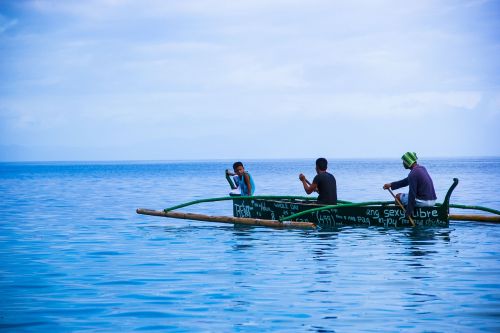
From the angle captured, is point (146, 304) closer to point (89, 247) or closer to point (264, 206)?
point (89, 247)

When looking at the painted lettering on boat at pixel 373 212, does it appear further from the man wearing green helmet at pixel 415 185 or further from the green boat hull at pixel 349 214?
the man wearing green helmet at pixel 415 185

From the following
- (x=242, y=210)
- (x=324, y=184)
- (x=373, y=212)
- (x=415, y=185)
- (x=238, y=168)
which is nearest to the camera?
(x=415, y=185)

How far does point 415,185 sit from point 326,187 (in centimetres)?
260

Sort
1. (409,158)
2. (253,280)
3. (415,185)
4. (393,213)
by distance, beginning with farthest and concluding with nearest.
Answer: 1. (393,213)
2. (409,158)
3. (415,185)
4. (253,280)

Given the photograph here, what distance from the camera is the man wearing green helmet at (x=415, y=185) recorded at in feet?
54.9

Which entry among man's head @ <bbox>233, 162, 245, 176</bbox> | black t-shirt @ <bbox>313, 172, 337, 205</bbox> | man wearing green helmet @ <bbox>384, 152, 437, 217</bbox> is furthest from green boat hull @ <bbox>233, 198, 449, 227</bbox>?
man's head @ <bbox>233, 162, 245, 176</bbox>

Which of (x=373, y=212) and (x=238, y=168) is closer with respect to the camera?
(x=373, y=212)

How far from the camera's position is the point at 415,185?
1677 centimetres

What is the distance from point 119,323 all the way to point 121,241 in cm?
917

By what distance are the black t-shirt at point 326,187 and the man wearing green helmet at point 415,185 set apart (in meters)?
1.94

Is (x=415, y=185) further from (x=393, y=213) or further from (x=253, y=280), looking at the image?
(x=253, y=280)

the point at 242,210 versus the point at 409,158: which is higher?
the point at 409,158

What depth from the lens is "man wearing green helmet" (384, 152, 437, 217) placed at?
1673cm

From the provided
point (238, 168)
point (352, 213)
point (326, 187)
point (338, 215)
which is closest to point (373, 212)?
point (352, 213)
